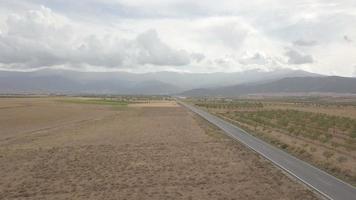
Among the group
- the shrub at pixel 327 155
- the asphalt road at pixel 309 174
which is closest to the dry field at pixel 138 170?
the asphalt road at pixel 309 174

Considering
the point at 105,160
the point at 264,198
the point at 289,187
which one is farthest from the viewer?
the point at 105,160

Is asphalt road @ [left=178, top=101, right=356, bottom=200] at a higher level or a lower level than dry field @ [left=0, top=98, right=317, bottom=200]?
higher

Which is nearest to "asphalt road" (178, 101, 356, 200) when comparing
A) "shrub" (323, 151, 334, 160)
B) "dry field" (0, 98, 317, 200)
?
"dry field" (0, 98, 317, 200)

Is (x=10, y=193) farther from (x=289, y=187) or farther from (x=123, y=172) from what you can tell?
(x=289, y=187)

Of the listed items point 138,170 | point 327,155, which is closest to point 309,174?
point 327,155

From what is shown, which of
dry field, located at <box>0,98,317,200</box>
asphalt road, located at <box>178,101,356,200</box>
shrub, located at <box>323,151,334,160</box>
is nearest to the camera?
asphalt road, located at <box>178,101,356,200</box>

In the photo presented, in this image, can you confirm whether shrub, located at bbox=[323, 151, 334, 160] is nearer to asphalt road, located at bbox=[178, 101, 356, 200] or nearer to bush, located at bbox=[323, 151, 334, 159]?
bush, located at bbox=[323, 151, 334, 159]

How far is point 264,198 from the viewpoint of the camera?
699 inches

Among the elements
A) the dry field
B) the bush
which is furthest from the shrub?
the dry field

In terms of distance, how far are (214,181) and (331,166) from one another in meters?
7.16

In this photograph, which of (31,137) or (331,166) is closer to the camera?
(331,166)

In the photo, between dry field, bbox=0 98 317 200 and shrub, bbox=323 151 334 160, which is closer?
dry field, bbox=0 98 317 200

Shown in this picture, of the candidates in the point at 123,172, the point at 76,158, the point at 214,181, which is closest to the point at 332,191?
the point at 214,181

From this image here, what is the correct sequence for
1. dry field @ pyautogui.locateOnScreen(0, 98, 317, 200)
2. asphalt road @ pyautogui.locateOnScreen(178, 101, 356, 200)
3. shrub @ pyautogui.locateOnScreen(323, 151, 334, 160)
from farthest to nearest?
shrub @ pyautogui.locateOnScreen(323, 151, 334, 160) → dry field @ pyautogui.locateOnScreen(0, 98, 317, 200) → asphalt road @ pyautogui.locateOnScreen(178, 101, 356, 200)
